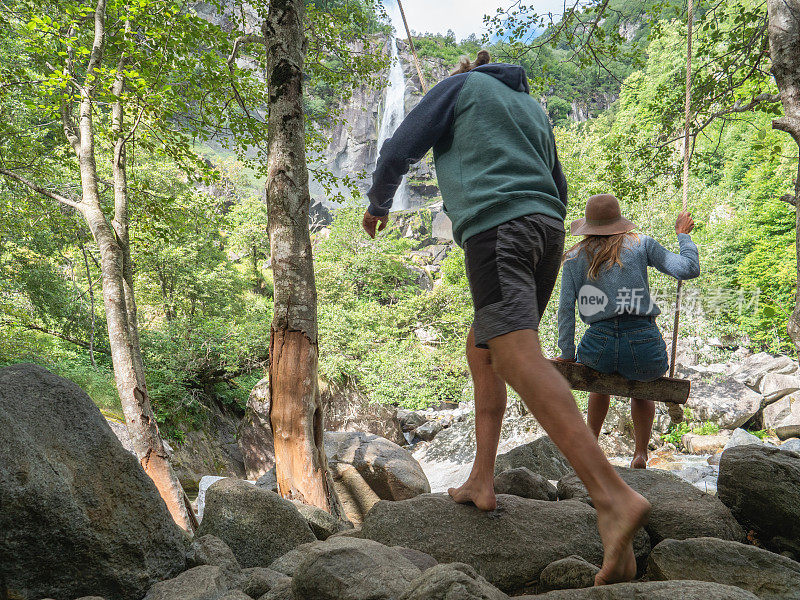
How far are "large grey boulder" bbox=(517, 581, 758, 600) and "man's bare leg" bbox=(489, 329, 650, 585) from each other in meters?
0.16

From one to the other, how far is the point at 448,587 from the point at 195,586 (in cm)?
85

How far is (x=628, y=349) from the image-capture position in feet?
9.49

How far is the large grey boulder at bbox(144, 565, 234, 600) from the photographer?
5.06 feet

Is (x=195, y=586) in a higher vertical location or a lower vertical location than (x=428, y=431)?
higher

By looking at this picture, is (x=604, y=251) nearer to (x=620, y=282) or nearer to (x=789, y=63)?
(x=620, y=282)

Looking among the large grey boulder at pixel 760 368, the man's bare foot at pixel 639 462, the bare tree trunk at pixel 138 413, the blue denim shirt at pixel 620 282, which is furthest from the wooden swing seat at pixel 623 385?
the large grey boulder at pixel 760 368

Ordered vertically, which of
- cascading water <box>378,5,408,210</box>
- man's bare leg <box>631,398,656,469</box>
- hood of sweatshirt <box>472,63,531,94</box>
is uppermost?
cascading water <box>378,5,408,210</box>

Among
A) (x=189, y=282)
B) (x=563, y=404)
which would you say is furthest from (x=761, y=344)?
(x=563, y=404)

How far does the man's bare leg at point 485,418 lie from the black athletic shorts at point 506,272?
31 cm

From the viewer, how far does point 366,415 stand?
632 inches

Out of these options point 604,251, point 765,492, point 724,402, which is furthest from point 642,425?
point 724,402

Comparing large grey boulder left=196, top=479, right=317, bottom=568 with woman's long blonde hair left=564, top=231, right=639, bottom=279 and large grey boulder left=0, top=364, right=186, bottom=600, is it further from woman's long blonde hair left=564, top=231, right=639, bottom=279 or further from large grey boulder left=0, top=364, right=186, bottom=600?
woman's long blonde hair left=564, top=231, right=639, bottom=279

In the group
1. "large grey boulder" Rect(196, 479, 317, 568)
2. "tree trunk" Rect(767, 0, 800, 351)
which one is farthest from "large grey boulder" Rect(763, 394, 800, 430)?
"large grey boulder" Rect(196, 479, 317, 568)

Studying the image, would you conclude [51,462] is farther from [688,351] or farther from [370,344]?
[688,351]
